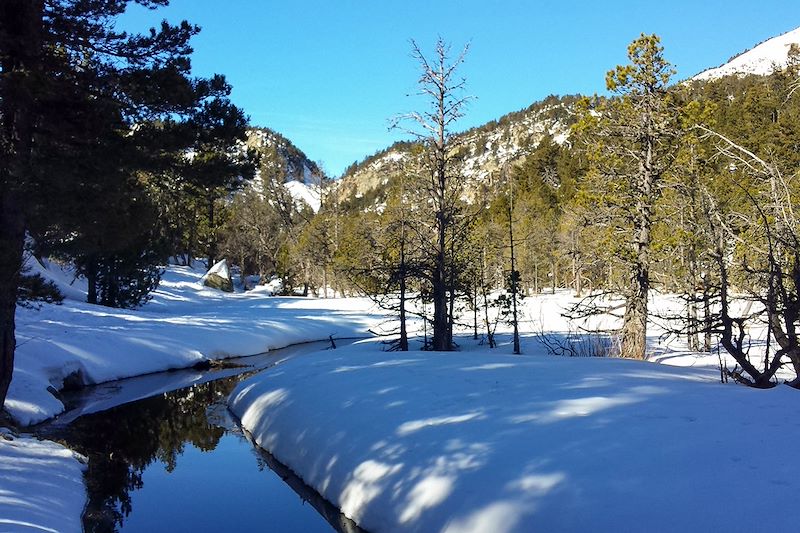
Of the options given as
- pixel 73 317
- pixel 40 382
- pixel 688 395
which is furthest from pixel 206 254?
pixel 688 395

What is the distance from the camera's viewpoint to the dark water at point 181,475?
746 cm

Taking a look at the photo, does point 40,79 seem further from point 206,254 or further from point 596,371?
point 206,254

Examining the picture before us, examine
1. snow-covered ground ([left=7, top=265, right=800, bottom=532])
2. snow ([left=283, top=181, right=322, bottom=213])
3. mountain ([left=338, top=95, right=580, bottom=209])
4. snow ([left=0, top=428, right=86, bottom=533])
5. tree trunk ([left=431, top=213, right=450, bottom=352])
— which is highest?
mountain ([left=338, top=95, right=580, bottom=209])

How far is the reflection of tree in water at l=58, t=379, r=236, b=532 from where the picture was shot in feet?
26.6

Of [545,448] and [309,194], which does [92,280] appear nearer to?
[545,448]

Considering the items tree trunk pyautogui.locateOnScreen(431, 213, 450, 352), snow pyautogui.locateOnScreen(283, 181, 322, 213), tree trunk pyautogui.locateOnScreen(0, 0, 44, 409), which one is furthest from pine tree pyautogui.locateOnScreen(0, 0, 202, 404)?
snow pyautogui.locateOnScreen(283, 181, 322, 213)

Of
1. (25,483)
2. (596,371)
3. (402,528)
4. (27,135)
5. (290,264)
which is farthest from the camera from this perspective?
(290,264)

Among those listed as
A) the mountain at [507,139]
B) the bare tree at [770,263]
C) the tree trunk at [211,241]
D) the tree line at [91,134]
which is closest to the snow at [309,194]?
the mountain at [507,139]

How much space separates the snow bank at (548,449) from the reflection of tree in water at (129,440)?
2.02m

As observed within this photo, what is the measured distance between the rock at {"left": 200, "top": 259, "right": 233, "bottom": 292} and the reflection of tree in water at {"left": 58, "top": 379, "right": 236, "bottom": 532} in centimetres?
3717

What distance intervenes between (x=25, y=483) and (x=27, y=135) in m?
4.59

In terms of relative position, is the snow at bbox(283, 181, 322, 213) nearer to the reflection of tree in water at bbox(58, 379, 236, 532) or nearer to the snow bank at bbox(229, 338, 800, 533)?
the reflection of tree in water at bbox(58, 379, 236, 532)

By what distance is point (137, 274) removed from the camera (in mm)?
30109

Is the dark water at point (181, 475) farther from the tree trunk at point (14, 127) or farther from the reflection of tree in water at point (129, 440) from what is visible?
the tree trunk at point (14, 127)
